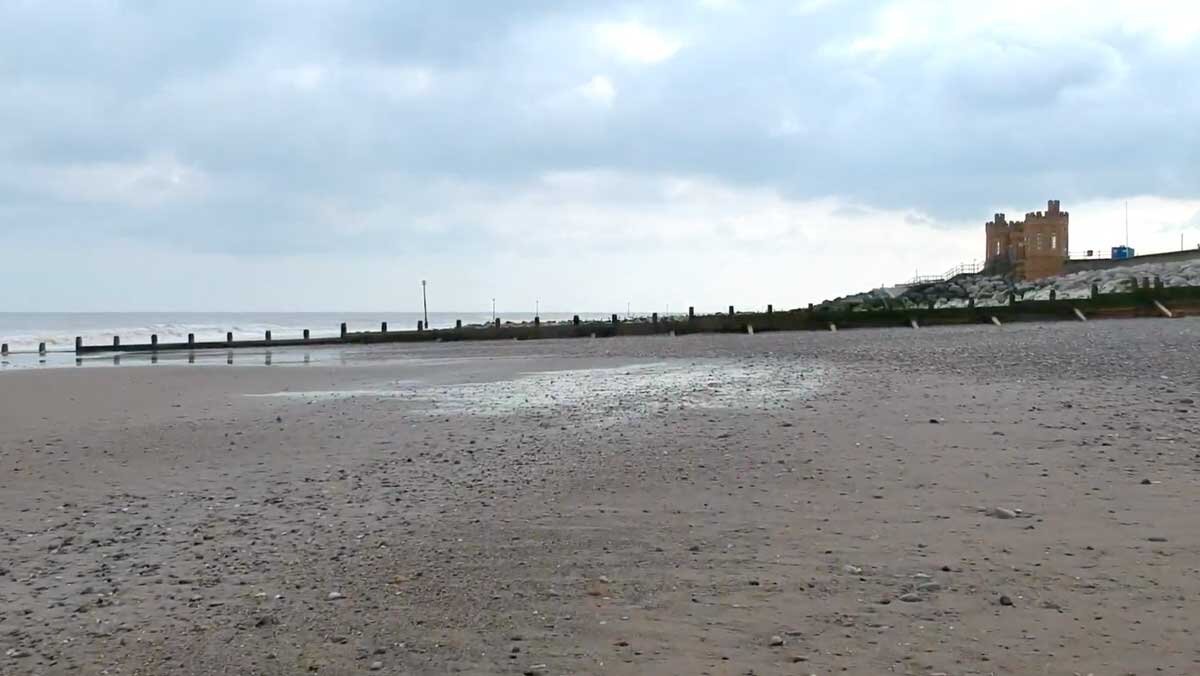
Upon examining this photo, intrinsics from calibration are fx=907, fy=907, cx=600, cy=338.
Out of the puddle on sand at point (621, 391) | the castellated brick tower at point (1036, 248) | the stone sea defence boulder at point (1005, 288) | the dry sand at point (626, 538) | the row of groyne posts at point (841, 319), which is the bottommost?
the dry sand at point (626, 538)

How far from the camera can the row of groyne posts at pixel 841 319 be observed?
1339 inches

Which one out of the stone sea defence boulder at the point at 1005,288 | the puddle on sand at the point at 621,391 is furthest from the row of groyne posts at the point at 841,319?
the puddle on sand at the point at 621,391

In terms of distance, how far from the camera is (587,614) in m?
4.38

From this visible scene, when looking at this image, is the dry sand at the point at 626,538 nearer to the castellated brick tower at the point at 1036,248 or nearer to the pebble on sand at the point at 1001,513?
the pebble on sand at the point at 1001,513

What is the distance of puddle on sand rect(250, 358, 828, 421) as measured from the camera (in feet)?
41.2

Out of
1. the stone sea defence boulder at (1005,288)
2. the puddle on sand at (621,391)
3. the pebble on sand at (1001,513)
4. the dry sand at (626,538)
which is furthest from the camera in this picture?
the stone sea defence boulder at (1005,288)

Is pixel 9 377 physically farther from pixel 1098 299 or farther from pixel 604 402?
pixel 1098 299

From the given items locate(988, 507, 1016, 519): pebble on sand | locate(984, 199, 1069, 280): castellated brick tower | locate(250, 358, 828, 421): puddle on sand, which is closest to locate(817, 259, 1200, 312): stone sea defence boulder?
locate(984, 199, 1069, 280): castellated brick tower

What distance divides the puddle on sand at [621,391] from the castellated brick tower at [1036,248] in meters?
64.3

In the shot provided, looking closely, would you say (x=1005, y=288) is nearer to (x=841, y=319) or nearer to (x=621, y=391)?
(x=841, y=319)

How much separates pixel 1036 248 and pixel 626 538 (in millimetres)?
80509

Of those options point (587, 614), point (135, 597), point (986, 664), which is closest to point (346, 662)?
point (587, 614)

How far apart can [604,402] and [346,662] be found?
31.3 feet

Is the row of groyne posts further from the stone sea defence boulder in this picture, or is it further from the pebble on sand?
the pebble on sand
